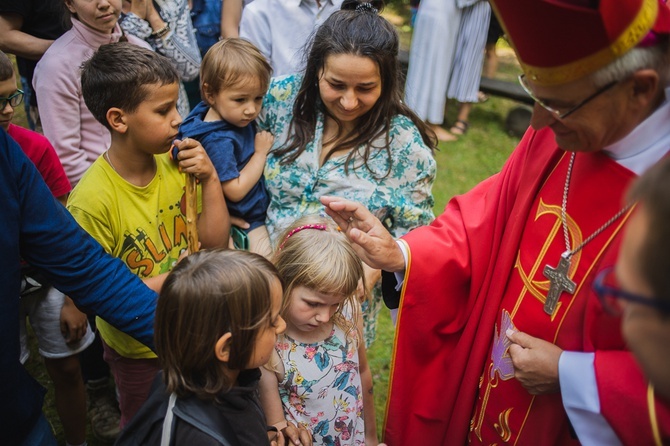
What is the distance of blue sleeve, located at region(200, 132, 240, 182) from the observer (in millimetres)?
2830

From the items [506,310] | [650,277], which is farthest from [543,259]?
[650,277]

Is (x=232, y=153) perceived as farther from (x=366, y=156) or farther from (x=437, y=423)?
(x=437, y=423)

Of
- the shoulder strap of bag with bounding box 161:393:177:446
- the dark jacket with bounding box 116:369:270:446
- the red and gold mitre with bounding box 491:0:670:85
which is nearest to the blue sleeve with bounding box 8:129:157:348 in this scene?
the dark jacket with bounding box 116:369:270:446

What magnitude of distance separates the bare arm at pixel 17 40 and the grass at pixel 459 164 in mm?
1842

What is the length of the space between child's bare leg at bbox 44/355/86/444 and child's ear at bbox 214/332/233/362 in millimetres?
1555

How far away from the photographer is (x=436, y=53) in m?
7.25

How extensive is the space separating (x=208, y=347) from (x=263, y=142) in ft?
4.89

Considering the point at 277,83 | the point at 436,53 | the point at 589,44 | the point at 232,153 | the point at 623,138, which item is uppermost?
the point at 589,44

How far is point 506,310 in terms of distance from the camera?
7.05 ft

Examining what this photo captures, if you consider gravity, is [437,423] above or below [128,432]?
below

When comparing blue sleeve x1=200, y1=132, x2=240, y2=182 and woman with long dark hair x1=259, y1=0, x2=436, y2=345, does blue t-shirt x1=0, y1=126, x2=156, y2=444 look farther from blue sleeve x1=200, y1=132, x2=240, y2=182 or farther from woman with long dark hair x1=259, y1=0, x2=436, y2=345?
woman with long dark hair x1=259, y1=0, x2=436, y2=345

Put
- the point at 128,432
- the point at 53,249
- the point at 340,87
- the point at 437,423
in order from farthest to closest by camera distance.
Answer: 1. the point at 340,87
2. the point at 437,423
3. the point at 53,249
4. the point at 128,432

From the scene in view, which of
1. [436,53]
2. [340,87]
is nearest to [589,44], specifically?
[340,87]

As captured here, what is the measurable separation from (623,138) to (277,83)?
5.70ft
